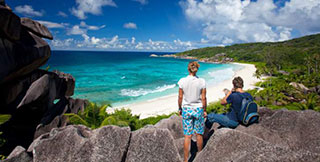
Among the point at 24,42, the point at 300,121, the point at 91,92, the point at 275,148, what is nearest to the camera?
the point at 275,148

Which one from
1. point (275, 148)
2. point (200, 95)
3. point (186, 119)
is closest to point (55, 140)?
point (186, 119)

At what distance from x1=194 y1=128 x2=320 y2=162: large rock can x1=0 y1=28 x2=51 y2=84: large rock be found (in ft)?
28.3

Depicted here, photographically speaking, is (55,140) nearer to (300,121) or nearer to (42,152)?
(42,152)

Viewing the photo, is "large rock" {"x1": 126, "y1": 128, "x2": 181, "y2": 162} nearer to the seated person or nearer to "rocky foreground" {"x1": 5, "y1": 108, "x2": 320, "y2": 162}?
"rocky foreground" {"x1": 5, "y1": 108, "x2": 320, "y2": 162}

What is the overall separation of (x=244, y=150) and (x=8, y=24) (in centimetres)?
953

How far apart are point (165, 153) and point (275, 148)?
2.03 m

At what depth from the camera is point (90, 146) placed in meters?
3.57

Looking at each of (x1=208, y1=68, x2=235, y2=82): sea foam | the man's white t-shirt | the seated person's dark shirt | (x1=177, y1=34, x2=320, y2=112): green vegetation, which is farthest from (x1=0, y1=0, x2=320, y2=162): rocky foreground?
(x1=208, y1=68, x2=235, y2=82): sea foam

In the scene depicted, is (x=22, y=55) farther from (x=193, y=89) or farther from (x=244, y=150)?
(x=244, y=150)

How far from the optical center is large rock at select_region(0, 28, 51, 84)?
23.6ft

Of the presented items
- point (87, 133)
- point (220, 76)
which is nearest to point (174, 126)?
point (87, 133)

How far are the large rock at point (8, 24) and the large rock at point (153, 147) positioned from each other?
7.45m

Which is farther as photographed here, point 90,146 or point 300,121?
point 300,121

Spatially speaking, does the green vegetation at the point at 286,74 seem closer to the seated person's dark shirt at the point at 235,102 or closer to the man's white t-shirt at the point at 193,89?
the seated person's dark shirt at the point at 235,102
